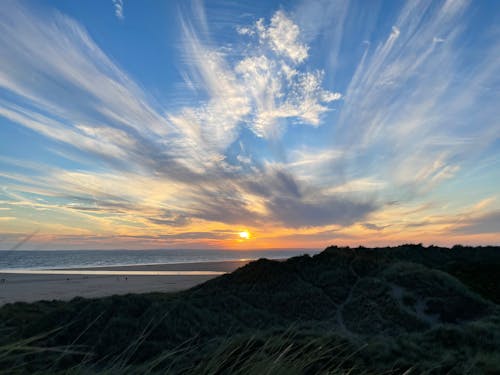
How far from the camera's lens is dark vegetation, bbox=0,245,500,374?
10.7 m

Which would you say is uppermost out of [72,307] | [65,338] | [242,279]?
[242,279]

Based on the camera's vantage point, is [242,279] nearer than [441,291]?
No

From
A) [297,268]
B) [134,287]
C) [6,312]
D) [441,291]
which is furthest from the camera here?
[134,287]

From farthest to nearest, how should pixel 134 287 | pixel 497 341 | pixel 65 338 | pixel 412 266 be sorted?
1. pixel 134 287
2. pixel 412 266
3. pixel 65 338
4. pixel 497 341

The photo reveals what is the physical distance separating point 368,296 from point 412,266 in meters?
5.51

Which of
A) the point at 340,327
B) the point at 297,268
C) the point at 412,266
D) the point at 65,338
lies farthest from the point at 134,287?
the point at 412,266

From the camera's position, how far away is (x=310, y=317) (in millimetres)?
22172

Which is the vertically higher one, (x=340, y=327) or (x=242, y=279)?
(x=242, y=279)

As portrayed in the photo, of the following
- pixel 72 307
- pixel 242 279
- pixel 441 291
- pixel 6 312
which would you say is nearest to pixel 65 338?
pixel 72 307

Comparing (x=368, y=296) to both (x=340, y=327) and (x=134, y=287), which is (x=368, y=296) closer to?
(x=340, y=327)

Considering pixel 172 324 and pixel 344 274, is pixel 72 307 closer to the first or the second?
pixel 172 324

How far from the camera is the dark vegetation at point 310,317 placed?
10.7 m

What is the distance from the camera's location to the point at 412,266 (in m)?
26.5

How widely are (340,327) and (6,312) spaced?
19005 millimetres
